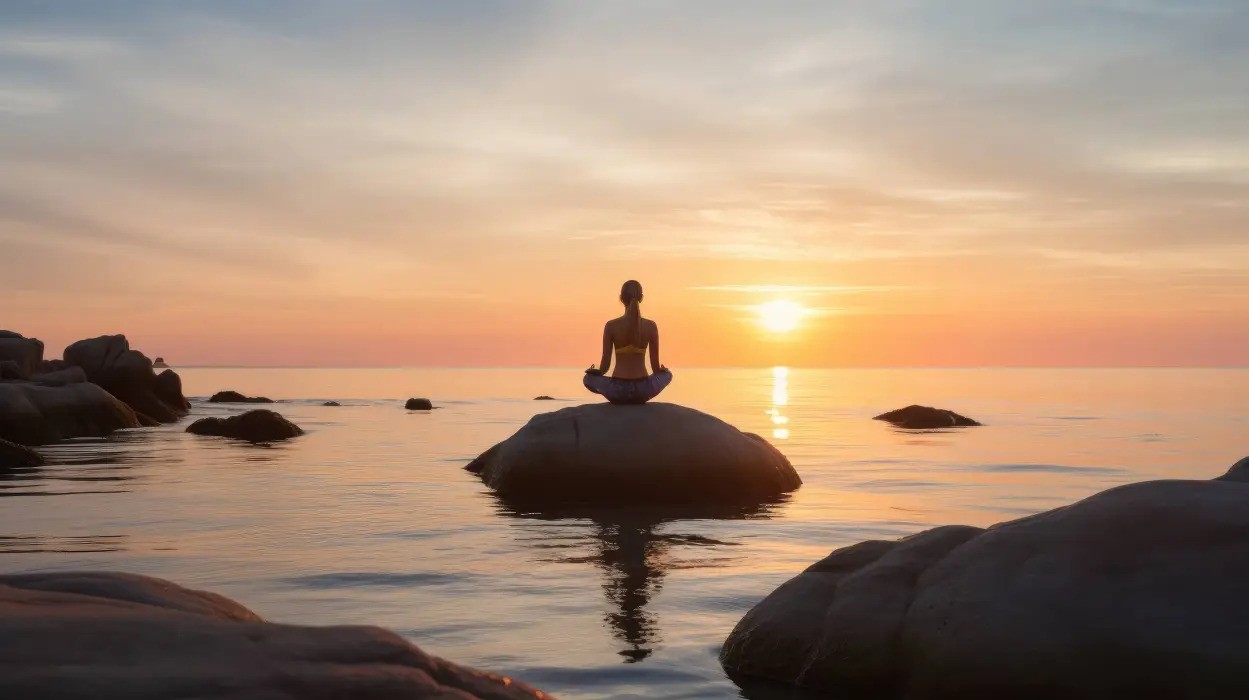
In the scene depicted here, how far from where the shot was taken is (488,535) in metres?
9.98

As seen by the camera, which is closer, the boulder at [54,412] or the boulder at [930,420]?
the boulder at [54,412]

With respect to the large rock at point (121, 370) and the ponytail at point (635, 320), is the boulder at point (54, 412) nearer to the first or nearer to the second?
the large rock at point (121, 370)

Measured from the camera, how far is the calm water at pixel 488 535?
601 cm

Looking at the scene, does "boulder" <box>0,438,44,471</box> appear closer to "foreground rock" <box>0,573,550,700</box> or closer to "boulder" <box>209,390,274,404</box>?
"foreground rock" <box>0,573,550,700</box>

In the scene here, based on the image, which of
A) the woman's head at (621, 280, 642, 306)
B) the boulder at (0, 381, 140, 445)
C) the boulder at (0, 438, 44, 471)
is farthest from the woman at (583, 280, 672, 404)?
the boulder at (0, 381, 140, 445)

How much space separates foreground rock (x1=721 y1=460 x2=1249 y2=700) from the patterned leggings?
8.68 m

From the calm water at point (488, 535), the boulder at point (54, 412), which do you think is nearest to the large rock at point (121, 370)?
the boulder at point (54, 412)

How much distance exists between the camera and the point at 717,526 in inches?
422

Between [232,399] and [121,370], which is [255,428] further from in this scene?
[232,399]

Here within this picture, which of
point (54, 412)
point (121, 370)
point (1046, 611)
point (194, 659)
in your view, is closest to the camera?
point (194, 659)

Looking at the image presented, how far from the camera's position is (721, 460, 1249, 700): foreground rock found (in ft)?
13.8

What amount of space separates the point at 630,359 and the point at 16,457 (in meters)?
10.5

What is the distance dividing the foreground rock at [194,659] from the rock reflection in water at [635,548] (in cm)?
251

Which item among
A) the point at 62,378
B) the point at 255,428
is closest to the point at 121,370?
the point at 62,378
